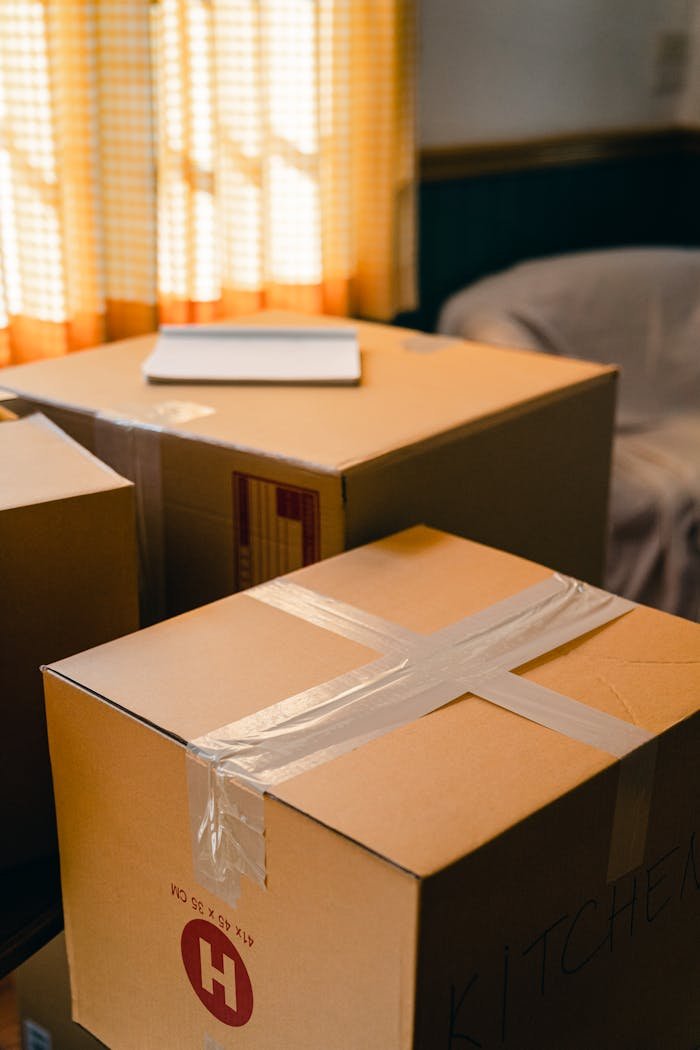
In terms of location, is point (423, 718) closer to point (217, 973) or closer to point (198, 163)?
point (217, 973)

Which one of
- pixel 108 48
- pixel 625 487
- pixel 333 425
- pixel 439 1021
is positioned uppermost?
pixel 108 48

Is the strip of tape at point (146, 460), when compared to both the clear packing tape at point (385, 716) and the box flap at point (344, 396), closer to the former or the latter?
the box flap at point (344, 396)

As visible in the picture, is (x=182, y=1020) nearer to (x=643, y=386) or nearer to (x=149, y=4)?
(x=149, y=4)

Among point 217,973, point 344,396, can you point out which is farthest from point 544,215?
point 217,973

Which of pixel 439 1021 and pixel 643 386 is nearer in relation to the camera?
pixel 439 1021

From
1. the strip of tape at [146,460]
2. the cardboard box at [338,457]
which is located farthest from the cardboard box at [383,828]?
the strip of tape at [146,460]

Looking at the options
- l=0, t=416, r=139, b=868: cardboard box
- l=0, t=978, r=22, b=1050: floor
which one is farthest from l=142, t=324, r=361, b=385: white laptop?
l=0, t=978, r=22, b=1050: floor

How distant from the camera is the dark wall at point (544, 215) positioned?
253 centimetres

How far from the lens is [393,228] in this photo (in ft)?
6.94

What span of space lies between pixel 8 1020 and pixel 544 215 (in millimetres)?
2221

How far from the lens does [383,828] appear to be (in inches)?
24.4

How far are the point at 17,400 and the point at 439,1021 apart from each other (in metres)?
0.72

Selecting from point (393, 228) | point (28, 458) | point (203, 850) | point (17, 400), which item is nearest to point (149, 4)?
point (393, 228)

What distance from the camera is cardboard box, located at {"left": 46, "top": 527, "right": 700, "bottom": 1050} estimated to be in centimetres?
63
